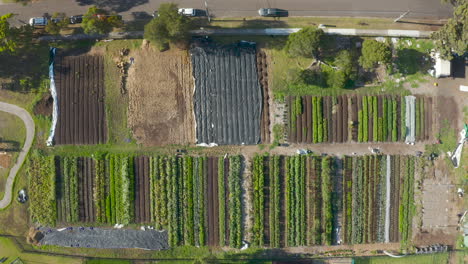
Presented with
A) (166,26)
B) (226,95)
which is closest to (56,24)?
(166,26)

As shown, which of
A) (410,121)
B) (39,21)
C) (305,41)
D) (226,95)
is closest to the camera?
(305,41)

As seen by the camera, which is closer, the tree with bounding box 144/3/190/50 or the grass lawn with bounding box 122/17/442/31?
the tree with bounding box 144/3/190/50

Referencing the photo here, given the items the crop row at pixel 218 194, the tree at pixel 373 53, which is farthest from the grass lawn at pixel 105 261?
the tree at pixel 373 53

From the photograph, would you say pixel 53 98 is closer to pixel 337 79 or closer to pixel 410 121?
pixel 337 79

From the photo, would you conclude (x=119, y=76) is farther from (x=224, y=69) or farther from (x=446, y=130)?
(x=446, y=130)

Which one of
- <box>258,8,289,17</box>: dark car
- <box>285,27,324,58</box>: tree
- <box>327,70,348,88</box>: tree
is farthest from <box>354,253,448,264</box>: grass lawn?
<box>258,8,289,17</box>: dark car

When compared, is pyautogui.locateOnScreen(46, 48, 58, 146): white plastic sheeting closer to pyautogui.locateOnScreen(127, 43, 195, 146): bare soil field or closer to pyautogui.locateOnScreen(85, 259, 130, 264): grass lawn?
pyautogui.locateOnScreen(127, 43, 195, 146): bare soil field

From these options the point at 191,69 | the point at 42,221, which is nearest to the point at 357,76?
the point at 191,69
